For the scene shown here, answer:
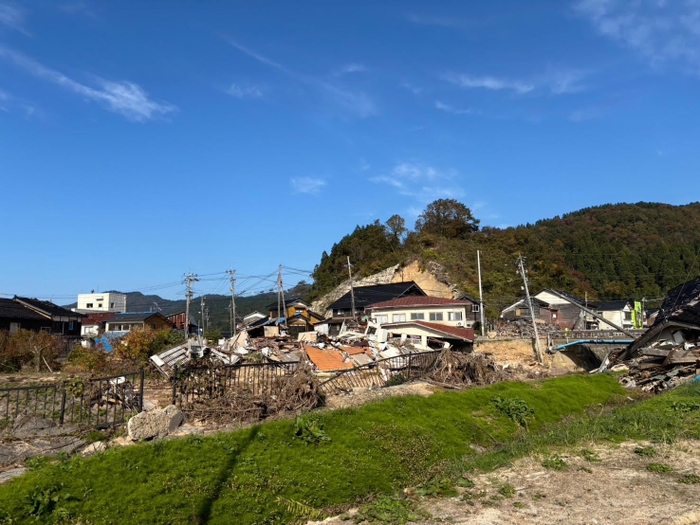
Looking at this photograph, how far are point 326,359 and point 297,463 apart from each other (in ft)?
54.0

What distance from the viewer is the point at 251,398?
42.1 feet

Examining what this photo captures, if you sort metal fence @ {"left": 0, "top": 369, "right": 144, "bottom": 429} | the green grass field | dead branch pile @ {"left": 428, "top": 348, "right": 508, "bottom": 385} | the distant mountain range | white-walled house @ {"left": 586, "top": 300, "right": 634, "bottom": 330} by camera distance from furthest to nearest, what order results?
1. the distant mountain range
2. white-walled house @ {"left": 586, "top": 300, "right": 634, "bottom": 330}
3. dead branch pile @ {"left": 428, "top": 348, "right": 508, "bottom": 385}
4. metal fence @ {"left": 0, "top": 369, "right": 144, "bottom": 429}
5. the green grass field

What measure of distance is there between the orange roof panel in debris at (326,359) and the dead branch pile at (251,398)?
9461 mm

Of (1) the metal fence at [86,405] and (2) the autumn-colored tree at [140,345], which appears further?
(2) the autumn-colored tree at [140,345]

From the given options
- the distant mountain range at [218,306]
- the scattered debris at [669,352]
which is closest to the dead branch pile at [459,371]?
the scattered debris at [669,352]

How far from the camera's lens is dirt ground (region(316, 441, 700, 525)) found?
686 centimetres

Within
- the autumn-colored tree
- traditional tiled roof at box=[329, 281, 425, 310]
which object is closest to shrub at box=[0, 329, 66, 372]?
the autumn-colored tree

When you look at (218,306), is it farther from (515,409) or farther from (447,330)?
(515,409)

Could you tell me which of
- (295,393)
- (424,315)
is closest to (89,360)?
(295,393)

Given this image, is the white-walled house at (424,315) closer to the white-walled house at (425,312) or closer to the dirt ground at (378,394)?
the white-walled house at (425,312)

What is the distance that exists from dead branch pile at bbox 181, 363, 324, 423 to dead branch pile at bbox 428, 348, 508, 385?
193 inches

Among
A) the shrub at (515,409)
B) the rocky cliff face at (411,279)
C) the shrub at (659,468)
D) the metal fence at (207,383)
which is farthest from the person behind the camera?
the rocky cliff face at (411,279)

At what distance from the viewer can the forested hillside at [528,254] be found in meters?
60.7

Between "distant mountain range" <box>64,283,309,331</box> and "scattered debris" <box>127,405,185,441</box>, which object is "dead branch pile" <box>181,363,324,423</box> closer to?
"scattered debris" <box>127,405,185,441</box>
